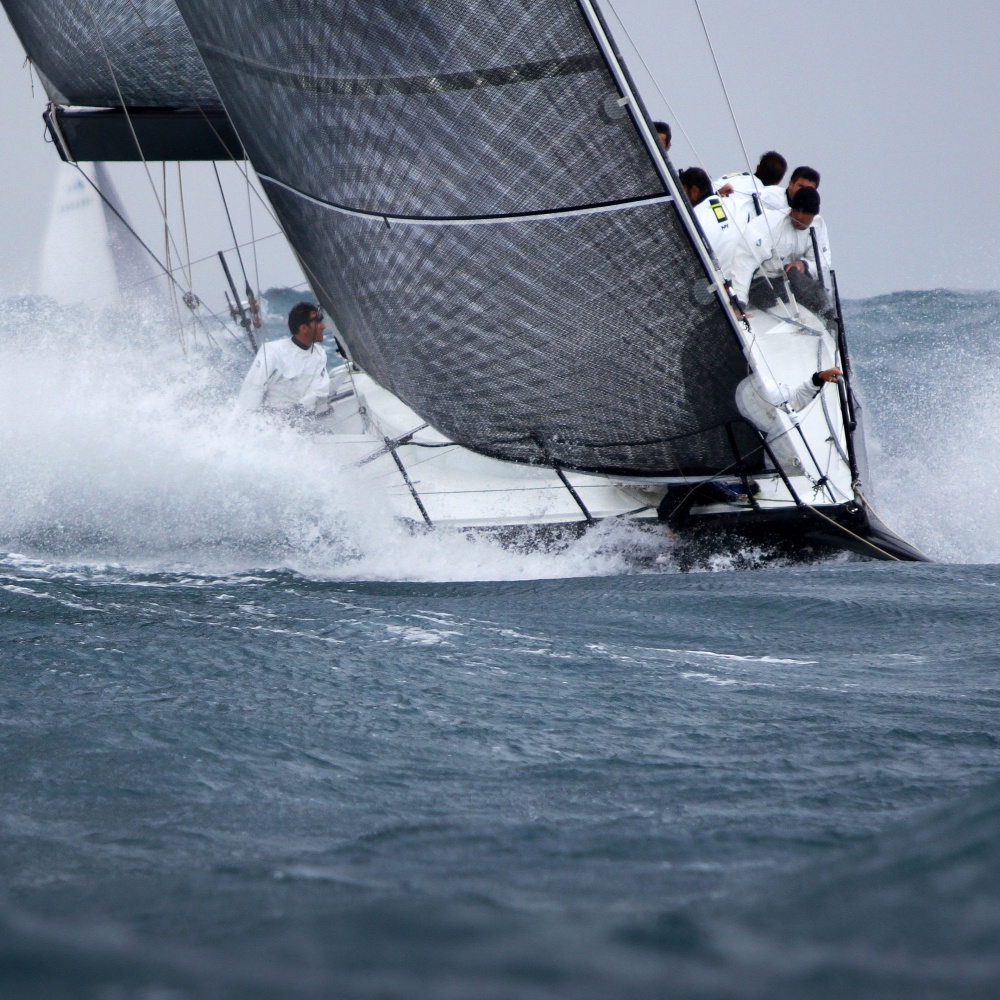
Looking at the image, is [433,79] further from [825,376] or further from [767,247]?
[767,247]

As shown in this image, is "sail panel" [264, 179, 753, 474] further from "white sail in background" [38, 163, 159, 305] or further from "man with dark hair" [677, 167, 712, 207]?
"white sail in background" [38, 163, 159, 305]

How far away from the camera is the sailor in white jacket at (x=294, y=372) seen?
4.52m

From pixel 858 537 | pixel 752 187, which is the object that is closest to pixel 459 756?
pixel 858 537

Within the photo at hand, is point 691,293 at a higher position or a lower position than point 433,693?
higher

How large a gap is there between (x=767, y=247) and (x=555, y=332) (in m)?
1.96

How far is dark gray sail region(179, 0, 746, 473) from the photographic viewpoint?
9.98ft

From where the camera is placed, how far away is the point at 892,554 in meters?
3.41

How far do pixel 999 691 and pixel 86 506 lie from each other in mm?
3108

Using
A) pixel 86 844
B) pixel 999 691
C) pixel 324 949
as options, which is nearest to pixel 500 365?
pixel 999 691

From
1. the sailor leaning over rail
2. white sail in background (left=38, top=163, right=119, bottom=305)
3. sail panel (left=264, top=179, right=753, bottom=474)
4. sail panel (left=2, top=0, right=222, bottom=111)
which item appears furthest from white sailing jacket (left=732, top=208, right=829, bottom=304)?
white sail in background (left=38, top=163, right=119, bottom=305)

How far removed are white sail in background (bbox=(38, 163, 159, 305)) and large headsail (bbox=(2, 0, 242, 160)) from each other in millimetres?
3143

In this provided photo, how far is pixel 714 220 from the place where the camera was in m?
4.75

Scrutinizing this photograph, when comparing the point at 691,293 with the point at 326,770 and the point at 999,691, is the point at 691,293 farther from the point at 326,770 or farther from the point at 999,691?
the point at 326,770

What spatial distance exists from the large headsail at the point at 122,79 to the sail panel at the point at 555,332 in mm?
1353
